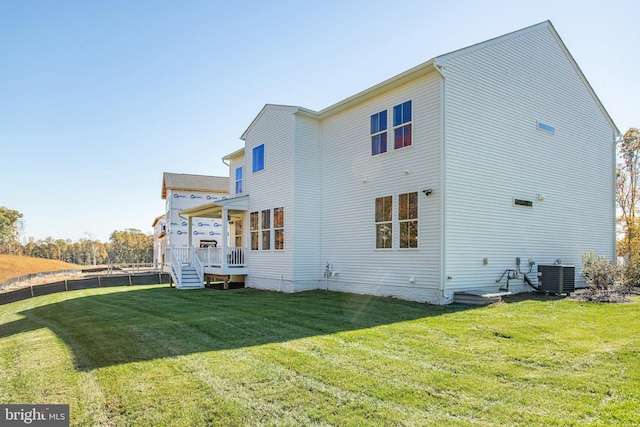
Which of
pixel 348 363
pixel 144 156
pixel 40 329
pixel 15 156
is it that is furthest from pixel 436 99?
pixel 15 156

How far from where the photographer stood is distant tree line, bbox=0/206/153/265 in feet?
226

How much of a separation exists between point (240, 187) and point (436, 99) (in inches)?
424

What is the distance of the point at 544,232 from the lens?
12.2 metres

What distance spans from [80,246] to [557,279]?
102 metres

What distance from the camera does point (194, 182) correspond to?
31203 mm

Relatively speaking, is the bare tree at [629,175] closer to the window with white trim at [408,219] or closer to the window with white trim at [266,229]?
the window with white trim at [408,219]

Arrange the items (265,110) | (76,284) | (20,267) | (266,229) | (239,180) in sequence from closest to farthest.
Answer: (266,229), (265,110), (239,180), (76,284), (20,267)

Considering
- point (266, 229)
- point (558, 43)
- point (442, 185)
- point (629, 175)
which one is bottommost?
point (266, 229)

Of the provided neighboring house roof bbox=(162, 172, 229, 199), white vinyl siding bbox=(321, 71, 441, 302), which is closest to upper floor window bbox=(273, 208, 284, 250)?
white vinyl siding bbox=(321, 71, 441, 302)

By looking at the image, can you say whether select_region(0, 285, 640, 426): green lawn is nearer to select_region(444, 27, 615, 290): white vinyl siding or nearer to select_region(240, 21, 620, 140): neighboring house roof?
select_region(444, 27, 615, 290): white vinyl siding

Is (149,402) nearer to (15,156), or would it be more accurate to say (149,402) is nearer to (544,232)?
(544,232)

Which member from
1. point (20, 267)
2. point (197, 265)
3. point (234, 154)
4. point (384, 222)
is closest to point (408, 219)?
point (384, 222)

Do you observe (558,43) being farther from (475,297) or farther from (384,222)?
(475,297)

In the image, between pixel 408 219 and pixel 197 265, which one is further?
pixel 197 265
